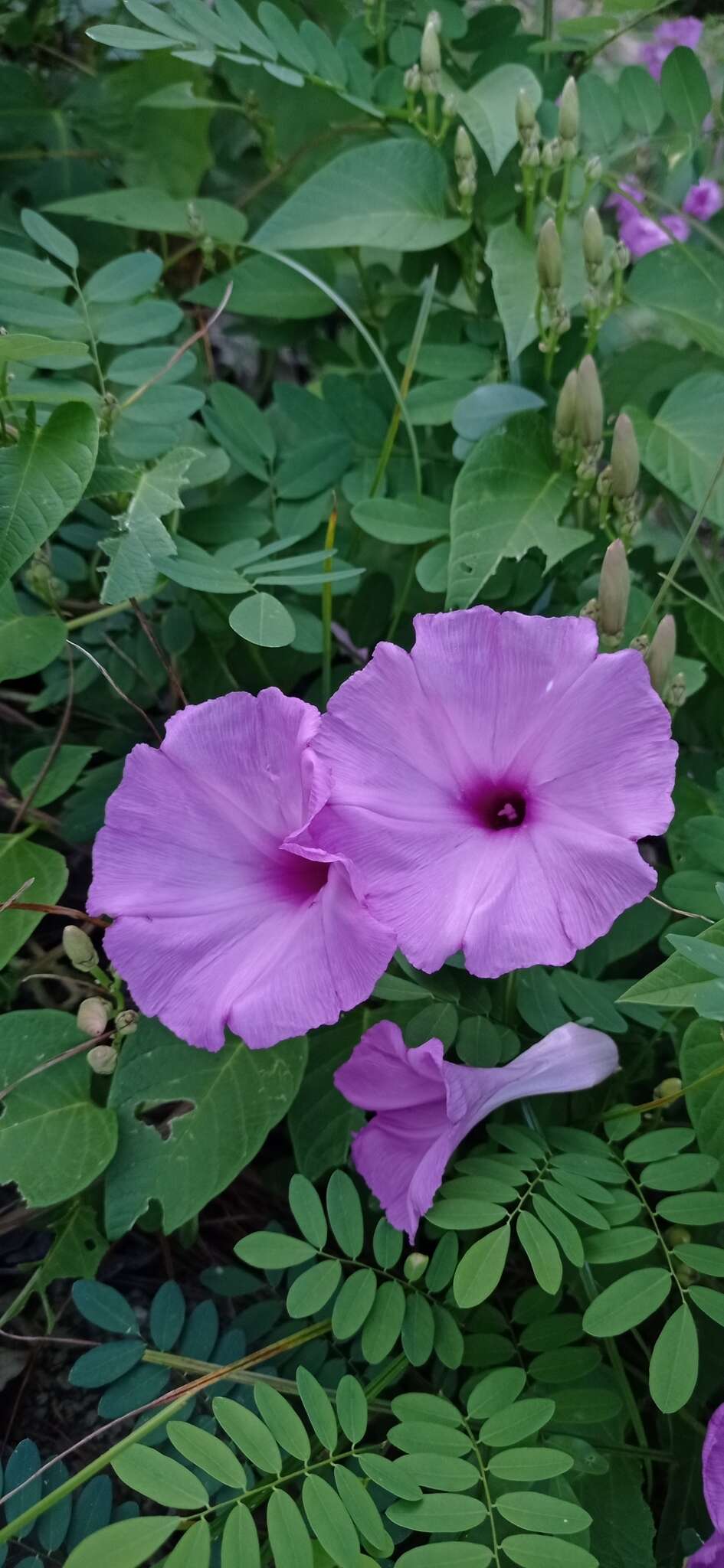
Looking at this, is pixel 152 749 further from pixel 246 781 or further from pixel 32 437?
pixel 32 437

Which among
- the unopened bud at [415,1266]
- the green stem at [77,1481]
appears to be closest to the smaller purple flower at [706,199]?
the unopened bud at [415,1266]

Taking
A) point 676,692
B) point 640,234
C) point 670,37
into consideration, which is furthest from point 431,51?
point 670,37

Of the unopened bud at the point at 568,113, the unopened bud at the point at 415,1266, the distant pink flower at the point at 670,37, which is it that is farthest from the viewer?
the distant pink flower at the point at 670,37

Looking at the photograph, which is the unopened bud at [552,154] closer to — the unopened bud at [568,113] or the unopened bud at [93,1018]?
the unopened bud at [568,113]

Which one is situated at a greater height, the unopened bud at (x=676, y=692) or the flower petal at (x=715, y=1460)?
the unopened bud at (x=676, y=692)

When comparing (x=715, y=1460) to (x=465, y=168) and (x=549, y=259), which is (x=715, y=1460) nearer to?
(x=549, y=259)

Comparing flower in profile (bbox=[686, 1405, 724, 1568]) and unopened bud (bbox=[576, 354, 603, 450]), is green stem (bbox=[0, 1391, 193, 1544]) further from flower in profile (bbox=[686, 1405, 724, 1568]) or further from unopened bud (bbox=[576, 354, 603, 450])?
unopened bud (bbox=[576, 354, 603, 450])

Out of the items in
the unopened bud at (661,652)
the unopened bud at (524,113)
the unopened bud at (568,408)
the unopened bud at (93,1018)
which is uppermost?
the unopened bud at (524,113)
